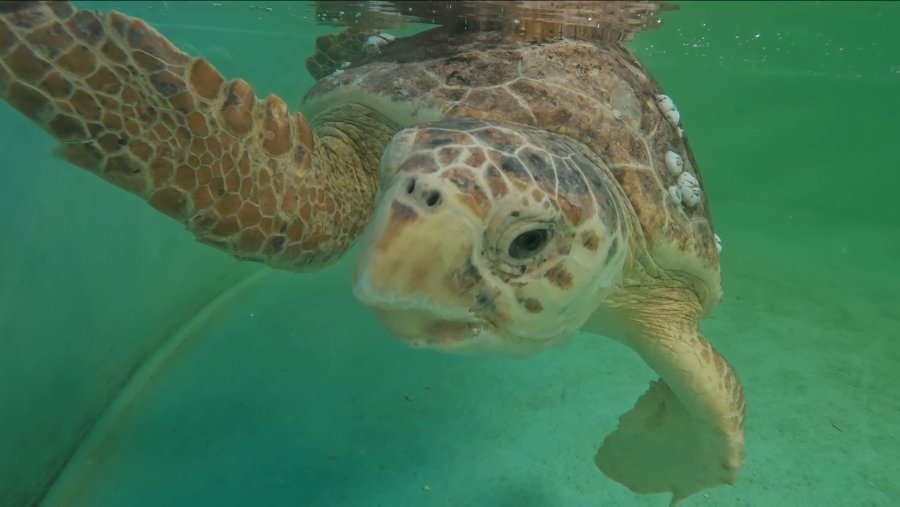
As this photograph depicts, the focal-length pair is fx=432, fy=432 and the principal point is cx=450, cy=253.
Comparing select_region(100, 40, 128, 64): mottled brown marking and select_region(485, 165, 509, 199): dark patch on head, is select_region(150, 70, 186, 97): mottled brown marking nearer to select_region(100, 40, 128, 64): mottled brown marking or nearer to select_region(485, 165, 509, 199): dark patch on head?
select_region(100, 40, 128, 64): mottled brown marking

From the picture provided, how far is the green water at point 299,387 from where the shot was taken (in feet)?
6.63

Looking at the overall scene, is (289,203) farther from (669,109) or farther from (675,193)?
(669,109)

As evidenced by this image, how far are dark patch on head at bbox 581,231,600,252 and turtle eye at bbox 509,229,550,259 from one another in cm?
13

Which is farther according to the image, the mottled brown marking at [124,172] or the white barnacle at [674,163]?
the white barnacle at [674,163]

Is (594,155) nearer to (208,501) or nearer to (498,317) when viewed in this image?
(498,317)

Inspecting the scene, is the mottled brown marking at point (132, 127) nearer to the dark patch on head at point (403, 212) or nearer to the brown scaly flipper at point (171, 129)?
the brown scaly flipper at point (171, 129)

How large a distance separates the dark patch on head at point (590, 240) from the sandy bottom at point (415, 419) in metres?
1.48

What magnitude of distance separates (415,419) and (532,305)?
157 centimetres

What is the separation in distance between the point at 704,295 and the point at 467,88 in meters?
1.60

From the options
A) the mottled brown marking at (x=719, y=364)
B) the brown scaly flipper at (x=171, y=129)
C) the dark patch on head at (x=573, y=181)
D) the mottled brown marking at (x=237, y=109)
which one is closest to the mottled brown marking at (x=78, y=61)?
the brown scaly flipper at (x=171, y=129)

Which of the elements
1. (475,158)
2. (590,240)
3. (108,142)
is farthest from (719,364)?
(108,142)

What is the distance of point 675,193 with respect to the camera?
6.23 feet

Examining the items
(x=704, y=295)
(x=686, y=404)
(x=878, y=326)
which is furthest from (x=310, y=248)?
(x=878, y=326)

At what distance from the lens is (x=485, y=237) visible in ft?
3.31
